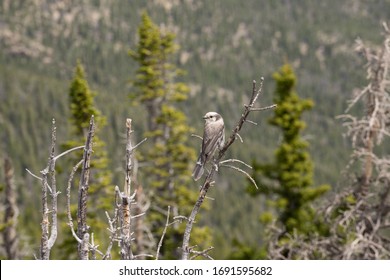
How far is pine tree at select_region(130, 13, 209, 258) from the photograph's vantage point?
25125 mm

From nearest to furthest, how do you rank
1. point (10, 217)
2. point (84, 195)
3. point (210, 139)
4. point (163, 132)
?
point (84, 195) → point (210, 139) → point (163, 132) → point (10, 217)

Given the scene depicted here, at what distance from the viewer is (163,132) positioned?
25578 mm

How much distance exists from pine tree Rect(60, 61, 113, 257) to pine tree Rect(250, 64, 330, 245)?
6.51m

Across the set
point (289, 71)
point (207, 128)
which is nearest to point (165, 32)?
point (289, 71)

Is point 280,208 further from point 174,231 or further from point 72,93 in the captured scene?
point 72,93

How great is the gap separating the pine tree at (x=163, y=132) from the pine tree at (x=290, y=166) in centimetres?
392

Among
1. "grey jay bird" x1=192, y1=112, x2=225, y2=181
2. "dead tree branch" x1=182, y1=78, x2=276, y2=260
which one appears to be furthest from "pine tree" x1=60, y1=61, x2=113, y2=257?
"dead tree branch" x1=182, y1=78, x2=276, y2=260

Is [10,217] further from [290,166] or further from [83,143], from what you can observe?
[290,166]

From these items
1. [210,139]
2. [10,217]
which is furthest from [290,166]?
[210,139]

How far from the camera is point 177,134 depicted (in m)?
25.5

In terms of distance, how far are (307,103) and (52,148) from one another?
58.2ft

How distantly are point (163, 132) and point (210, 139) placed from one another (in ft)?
62.3

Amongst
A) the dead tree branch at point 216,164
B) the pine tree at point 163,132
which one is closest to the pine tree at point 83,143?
the pine tree at point 163,132

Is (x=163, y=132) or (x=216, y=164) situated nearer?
(x=216, y=164)
